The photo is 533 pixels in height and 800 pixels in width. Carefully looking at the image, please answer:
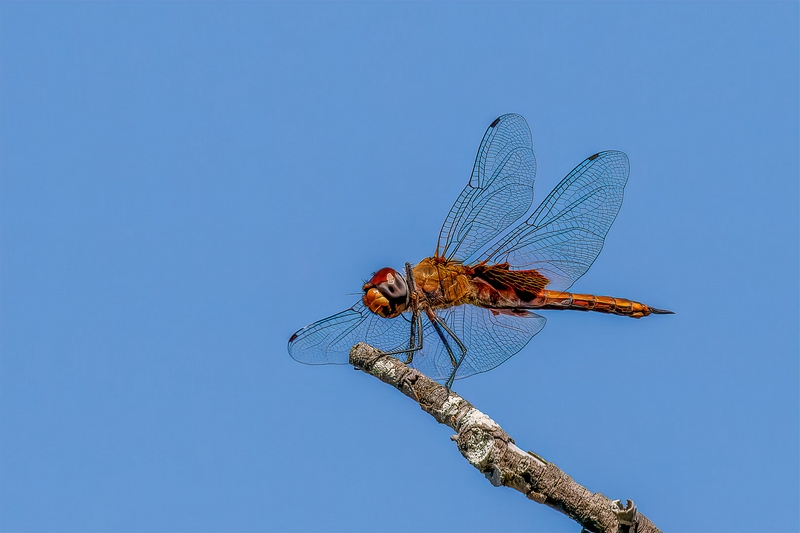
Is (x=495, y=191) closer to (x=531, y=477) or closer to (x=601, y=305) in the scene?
(x=601, y=305)

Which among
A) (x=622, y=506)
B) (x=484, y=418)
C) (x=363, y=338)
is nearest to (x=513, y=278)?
(x=363, y=338)

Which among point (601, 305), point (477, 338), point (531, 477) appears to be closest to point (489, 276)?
point (477, 338)

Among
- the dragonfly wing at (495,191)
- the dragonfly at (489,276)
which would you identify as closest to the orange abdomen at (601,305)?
the dragonfly at (489,276)

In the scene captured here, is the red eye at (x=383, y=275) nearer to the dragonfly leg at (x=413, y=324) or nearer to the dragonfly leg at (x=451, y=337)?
the dragonfly leg at (x=413, y=324)

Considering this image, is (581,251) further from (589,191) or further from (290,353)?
(290,353)

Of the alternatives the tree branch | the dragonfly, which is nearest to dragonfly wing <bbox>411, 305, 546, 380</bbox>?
the dragonfly

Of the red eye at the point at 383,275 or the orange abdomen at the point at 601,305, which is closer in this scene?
the red eye at the point at 383,275
